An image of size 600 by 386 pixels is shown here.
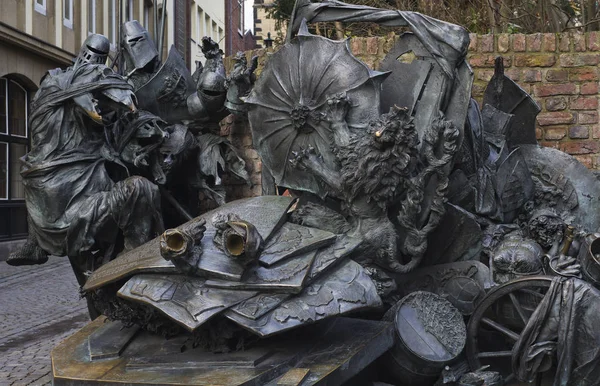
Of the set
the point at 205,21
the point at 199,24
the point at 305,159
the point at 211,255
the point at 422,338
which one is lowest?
the point at 422,338

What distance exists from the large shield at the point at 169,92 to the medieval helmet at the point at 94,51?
794 mm

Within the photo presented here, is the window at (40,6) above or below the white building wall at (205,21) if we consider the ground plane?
below

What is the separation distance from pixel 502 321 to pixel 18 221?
12.4 m

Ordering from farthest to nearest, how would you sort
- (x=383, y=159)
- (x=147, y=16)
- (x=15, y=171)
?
(x=147, y=16), (x=15, y=171), (x=383, y=159)

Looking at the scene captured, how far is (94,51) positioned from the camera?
7086 millimetres

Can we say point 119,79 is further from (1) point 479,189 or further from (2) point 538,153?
(2) point 538,153

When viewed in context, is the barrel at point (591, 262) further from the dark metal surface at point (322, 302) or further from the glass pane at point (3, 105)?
the glass pane at point (3, 105)

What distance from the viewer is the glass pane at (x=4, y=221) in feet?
50.9

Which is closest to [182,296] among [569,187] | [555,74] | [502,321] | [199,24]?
[502,321]

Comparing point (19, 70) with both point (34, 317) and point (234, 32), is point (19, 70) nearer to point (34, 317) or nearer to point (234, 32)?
point (34, 317)

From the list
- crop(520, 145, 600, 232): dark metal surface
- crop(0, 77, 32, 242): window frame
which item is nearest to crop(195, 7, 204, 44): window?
crop(0, 77, 32, 242): window frame

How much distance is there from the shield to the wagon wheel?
1431 mm

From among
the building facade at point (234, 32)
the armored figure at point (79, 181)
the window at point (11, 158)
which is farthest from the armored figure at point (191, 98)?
the building facade at point (234, 32)

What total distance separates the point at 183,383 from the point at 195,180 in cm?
390
